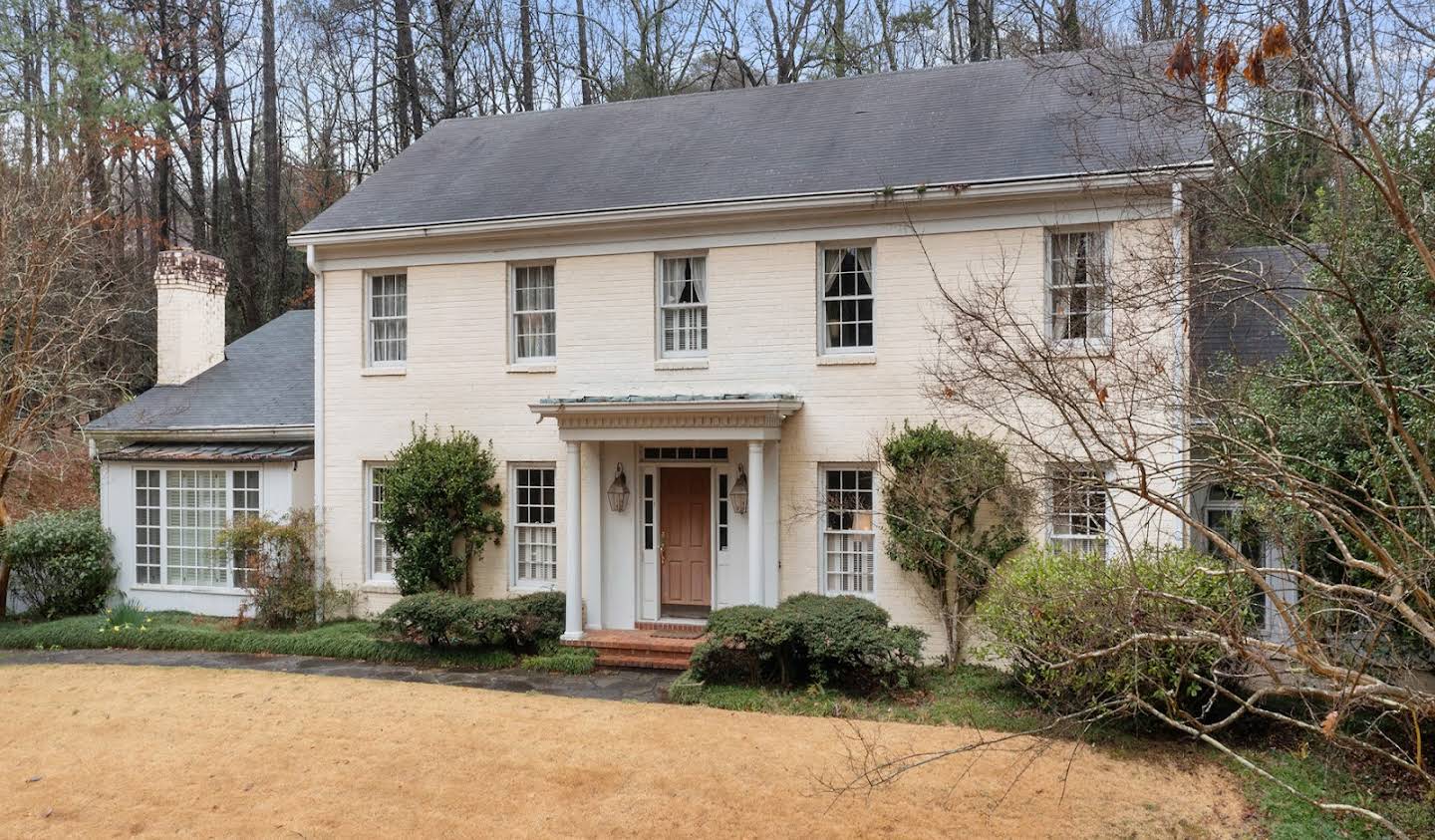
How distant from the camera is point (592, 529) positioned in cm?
1409

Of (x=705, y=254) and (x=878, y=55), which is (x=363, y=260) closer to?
(x=705, y=254)

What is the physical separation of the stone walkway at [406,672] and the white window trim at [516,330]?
4.42 metres

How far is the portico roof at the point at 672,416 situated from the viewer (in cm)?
1277

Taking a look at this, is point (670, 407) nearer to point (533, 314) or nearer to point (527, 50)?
point (533, 314)

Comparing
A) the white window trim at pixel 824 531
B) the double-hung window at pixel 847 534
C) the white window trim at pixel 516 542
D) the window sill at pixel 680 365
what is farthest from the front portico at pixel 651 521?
the window sill at pixel 680 365

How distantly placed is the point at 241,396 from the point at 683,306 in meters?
8.67

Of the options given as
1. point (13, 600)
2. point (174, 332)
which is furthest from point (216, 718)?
point (174, 332)

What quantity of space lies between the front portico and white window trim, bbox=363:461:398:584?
318cm

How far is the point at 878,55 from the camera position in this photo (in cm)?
2708

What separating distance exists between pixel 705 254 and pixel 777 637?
571cm

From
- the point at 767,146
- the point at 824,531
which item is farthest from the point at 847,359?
the point at 767,146

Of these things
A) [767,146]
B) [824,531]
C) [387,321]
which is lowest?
[824,531]

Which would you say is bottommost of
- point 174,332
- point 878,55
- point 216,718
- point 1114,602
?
point 216,718

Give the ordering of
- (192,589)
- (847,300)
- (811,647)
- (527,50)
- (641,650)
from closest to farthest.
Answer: (811,647)
(641,650)
(847,300)
(192,589)
(527,50)
